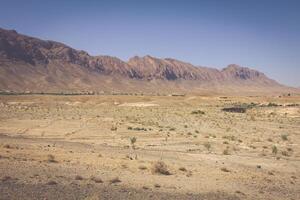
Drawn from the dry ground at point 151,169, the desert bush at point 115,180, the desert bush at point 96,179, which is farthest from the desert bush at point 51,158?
the desert bush at point 115,180

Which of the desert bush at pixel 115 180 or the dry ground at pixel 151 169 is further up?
the desert bush at pixel 115 180

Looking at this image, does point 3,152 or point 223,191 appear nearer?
point 223,191

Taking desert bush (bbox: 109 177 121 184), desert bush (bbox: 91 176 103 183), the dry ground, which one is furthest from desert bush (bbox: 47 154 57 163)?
desert bush (bbox: 109 177 121 184)

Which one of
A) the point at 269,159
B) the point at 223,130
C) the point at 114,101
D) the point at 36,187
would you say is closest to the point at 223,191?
the point at 36,187

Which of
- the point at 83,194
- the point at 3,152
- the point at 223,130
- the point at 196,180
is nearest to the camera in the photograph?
the point at 83,194

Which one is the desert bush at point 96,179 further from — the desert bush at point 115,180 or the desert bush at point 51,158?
the desert bush at point 51,158

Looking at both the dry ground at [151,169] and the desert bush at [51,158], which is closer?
the dry ground at [151,169]

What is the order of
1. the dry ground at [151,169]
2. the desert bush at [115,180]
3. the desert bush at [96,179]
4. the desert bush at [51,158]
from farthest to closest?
the desert bush at [51,158], the desert bush at [115,180], the desert bush at [96,179], the dry ground at [151,169]

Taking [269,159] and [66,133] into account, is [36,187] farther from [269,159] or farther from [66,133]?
[66,133]

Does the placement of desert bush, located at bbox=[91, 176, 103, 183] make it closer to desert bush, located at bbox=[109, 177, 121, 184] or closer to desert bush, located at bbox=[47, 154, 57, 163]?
desert bush, located at bbox=[109, 177, 121, 184]

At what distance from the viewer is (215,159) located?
74.5ft

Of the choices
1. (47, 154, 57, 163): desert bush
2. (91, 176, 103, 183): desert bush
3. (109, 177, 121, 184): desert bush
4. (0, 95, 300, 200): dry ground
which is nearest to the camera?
(0, 95, 300, 200): dry ground

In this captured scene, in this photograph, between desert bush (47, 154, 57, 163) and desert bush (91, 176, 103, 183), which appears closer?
desert bush (91, 176, 103, 183)

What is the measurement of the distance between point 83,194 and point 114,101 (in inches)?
3246
